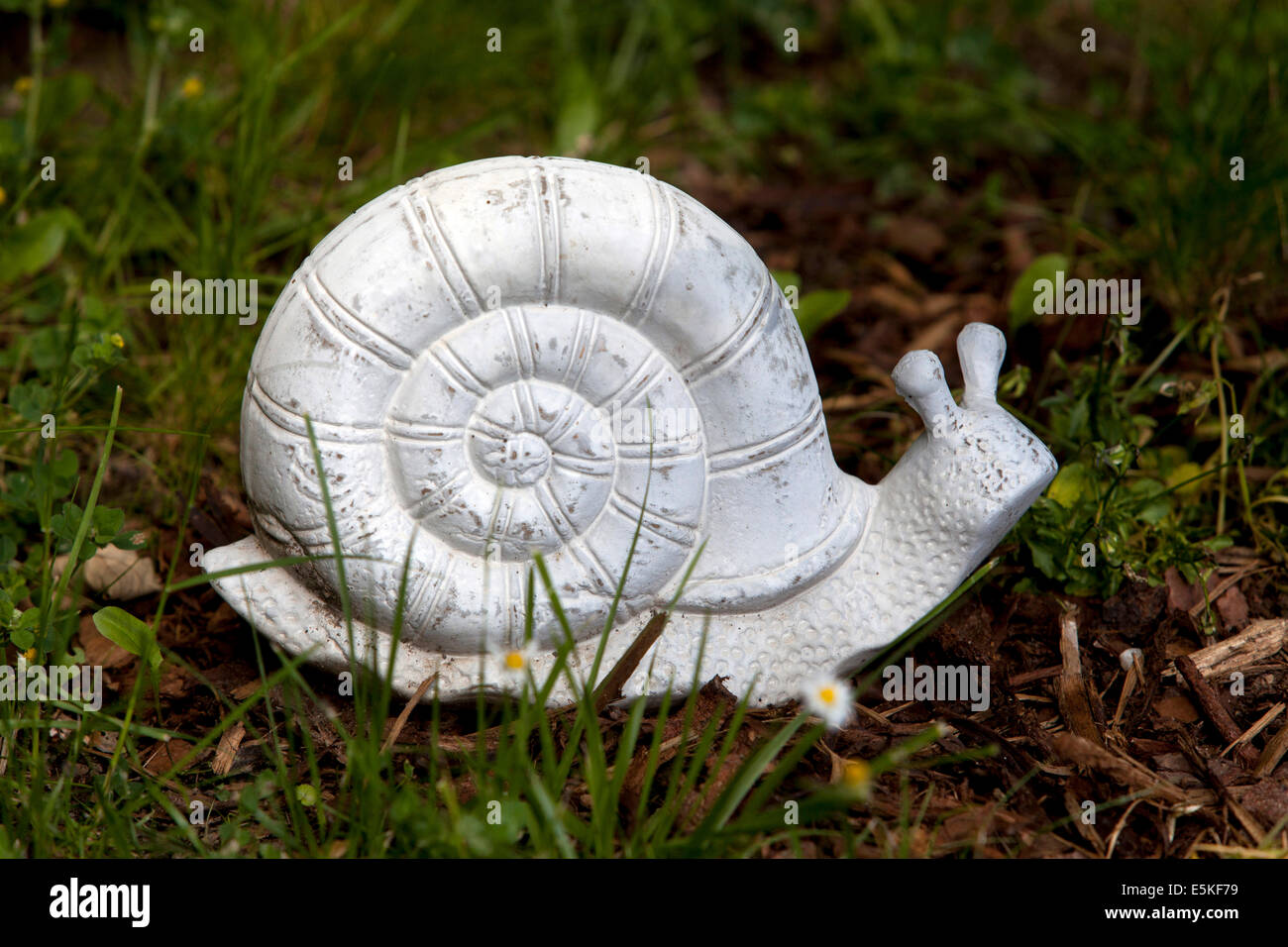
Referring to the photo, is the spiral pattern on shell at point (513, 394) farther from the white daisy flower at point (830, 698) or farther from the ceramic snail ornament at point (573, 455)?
the white daisy flower at point (830, 698)

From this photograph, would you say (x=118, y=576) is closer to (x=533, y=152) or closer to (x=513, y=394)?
(x=513, y=394)

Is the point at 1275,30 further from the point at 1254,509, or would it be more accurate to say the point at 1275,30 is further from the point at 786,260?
the point at 1254,509

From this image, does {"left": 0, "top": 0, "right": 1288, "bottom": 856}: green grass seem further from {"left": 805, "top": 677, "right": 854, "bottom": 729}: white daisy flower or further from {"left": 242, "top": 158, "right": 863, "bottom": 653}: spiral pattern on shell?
{"left": 242, "top": 158, "right": 863, "bottom": 653}: spiral pattern on shell

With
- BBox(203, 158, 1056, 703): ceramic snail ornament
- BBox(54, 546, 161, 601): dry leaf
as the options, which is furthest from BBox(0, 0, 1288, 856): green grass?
BBox(203, 158, 1056, 703): ceramic snail ornament

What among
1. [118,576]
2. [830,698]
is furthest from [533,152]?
[830,698]

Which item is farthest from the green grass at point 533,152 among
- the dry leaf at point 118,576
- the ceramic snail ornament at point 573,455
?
the ceramic snail ornament at point 573,455

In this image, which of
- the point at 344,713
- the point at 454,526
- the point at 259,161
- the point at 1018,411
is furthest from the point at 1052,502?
the point at 259,161
